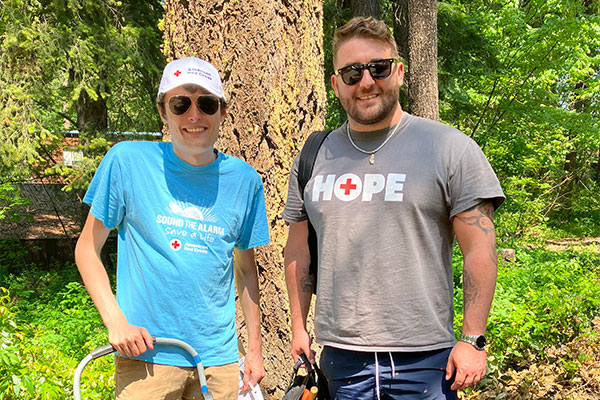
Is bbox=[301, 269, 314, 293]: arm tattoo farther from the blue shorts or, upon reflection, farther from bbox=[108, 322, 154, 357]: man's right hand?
bbox=[108, 322, 154, 357]: man's right hand

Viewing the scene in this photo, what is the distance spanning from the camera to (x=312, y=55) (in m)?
3.82

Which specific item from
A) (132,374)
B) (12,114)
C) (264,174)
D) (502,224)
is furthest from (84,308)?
(502,224)

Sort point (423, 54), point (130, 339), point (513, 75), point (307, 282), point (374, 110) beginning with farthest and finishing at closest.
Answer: point (513, 75)
point (423, 54)
point (307, 282)
point (374, 110)
point (130, 339)

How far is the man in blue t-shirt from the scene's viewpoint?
81.6 inches

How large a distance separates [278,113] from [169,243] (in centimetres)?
170

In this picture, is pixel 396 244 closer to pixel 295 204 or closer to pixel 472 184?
pixel 472 184

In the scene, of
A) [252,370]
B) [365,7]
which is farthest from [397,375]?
[365,7]

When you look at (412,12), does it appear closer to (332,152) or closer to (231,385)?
(332,152)

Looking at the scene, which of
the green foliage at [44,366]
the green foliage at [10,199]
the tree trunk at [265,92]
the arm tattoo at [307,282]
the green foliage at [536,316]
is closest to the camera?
the arm tattoo at [307,282]

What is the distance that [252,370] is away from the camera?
7.79 ft

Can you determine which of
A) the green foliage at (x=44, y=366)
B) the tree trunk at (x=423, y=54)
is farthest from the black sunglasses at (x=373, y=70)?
the tree trunk at (x=423, y=54)

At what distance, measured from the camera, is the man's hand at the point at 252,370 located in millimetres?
2371

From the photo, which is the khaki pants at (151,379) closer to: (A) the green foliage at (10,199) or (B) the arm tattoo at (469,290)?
(B) the arm tattoo at (469,290)

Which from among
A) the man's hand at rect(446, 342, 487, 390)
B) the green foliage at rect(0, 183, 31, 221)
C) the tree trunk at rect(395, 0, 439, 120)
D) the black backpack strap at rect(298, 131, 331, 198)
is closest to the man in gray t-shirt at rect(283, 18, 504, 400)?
the man's hand at rect(446, 342, 487, 390)
